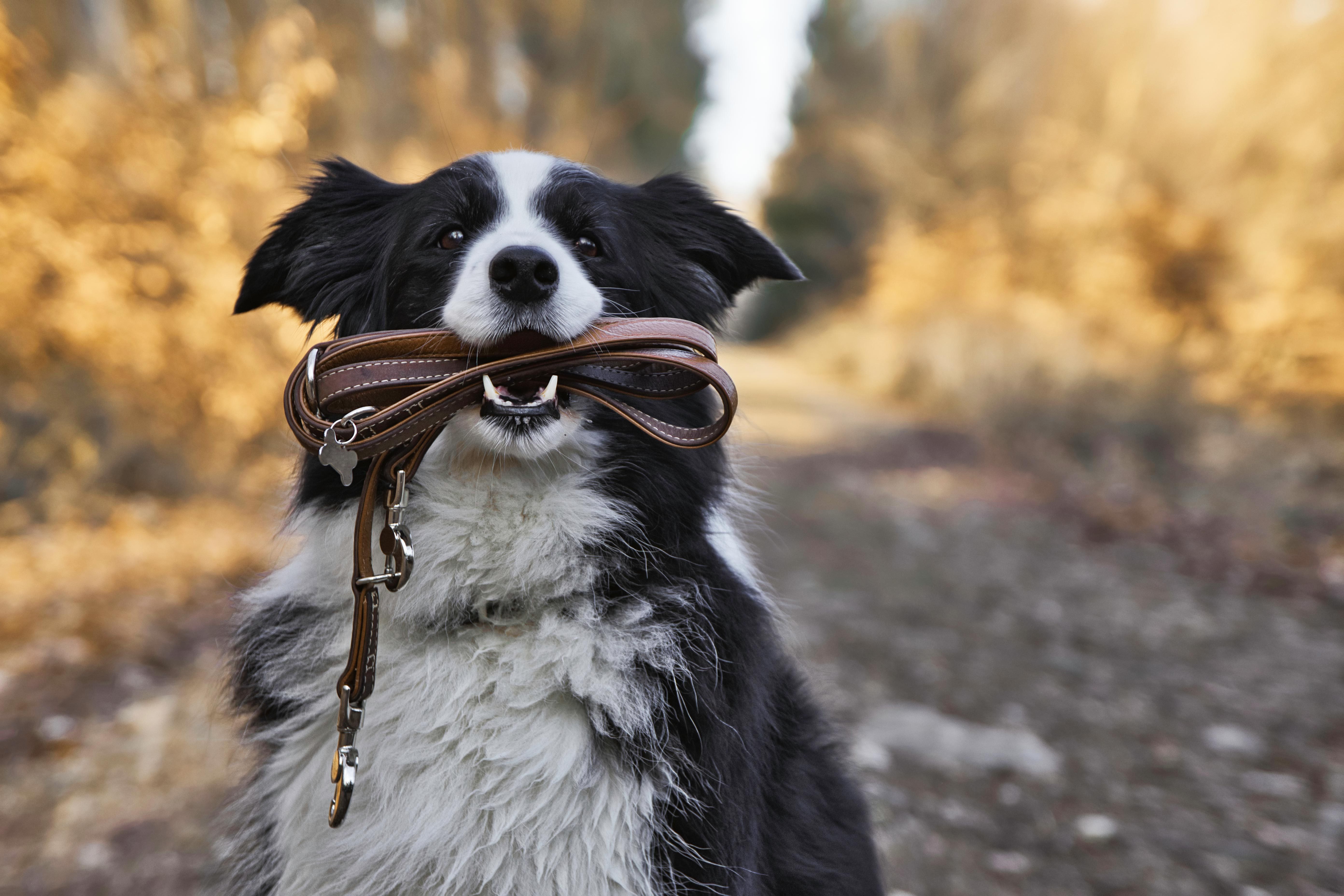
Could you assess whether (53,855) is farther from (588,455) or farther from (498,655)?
(588,455)

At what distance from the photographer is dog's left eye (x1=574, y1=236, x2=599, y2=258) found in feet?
7.17

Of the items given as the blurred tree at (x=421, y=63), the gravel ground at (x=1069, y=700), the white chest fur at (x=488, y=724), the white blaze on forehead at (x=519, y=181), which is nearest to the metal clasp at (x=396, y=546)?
the white chest fur at (x=488, y=724)

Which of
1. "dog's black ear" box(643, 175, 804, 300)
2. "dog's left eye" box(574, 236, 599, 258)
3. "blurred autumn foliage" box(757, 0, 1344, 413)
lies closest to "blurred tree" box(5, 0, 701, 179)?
"dog's black ear" box(643, 175, 804, 300)

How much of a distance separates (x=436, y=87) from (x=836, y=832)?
9.93 meters

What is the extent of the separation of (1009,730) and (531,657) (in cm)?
318

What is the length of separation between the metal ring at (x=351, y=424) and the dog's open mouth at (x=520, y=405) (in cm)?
25

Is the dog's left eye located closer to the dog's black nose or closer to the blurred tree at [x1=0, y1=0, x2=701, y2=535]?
the dog's black nose

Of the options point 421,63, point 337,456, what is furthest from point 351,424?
point 421,63

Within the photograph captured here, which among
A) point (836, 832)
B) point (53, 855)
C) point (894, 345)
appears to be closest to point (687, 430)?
point (836, 832)

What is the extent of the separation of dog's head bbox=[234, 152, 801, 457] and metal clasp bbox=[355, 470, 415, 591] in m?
0.36

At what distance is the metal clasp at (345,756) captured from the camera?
1564 millimetres

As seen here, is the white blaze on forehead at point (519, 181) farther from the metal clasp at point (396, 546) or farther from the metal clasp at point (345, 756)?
the metal clasp at point (345, 756)

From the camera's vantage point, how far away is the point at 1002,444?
9.70 metres

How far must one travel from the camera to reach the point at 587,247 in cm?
221
